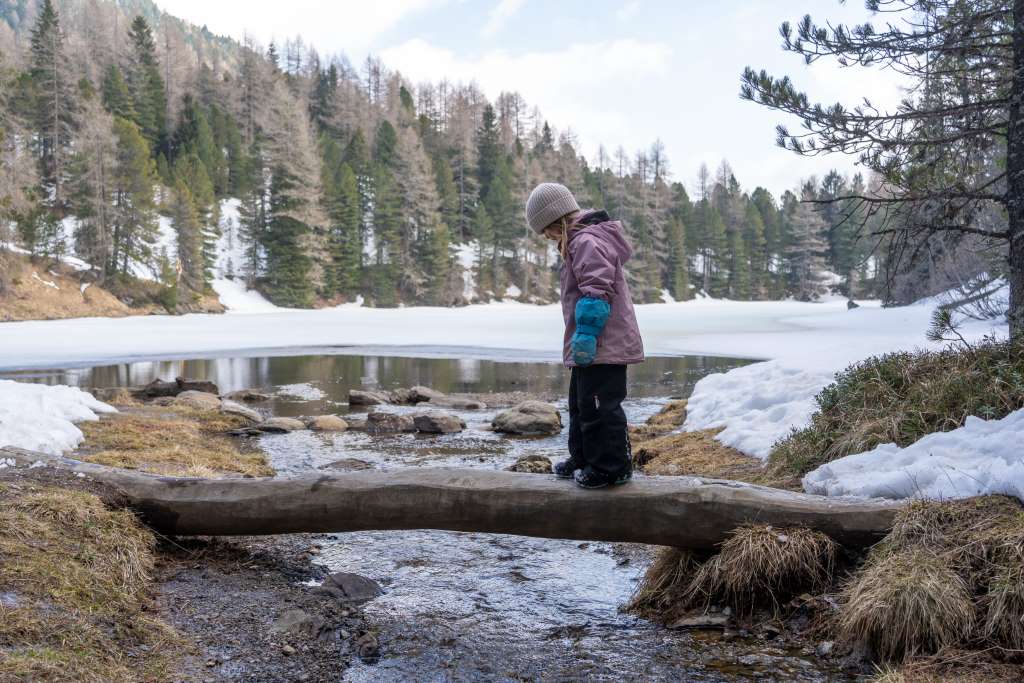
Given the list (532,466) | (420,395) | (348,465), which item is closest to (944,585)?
(532,466)

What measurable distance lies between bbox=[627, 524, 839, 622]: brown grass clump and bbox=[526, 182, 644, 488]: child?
2.47 feet

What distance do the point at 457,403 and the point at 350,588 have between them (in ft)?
34.3

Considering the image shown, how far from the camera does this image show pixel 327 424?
11.8m

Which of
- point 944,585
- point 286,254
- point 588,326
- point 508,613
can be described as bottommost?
point 508,613

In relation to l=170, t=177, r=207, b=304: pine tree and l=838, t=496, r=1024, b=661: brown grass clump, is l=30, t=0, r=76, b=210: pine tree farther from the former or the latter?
l=838, t=496, r=1024, b=661: brown grass clump

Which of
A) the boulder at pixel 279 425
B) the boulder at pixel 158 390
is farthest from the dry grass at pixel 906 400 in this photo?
the boulder at pixel 158 390

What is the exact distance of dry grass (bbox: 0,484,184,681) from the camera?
3119 millimetres

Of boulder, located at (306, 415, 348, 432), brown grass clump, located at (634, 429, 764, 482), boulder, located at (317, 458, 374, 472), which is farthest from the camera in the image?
boulder, located at (306, 415, 348, 432)

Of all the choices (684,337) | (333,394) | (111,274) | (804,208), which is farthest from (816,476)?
(804,208)

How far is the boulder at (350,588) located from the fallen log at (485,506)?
13.0 inches

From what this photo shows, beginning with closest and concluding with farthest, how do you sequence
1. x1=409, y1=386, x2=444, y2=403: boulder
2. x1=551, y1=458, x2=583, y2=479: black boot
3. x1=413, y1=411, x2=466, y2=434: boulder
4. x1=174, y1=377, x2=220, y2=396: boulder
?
x1=551, y1=458, x2=583, y2=479: black boot
x1=413, y1=411, x2=466, y2=434: boulder
x1=409, y1=386, x2=444, y2=403: boulder
x1=174, y1=377, x2=220, y2=396: boulder

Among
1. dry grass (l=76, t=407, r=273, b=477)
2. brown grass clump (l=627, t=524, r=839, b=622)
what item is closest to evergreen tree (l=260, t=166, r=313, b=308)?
dry grass (l=76, t=407, r=273, b=477)

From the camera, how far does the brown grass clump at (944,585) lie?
3.30 m

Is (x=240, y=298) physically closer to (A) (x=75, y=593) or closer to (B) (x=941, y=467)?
(A) (x=75, y=593)
